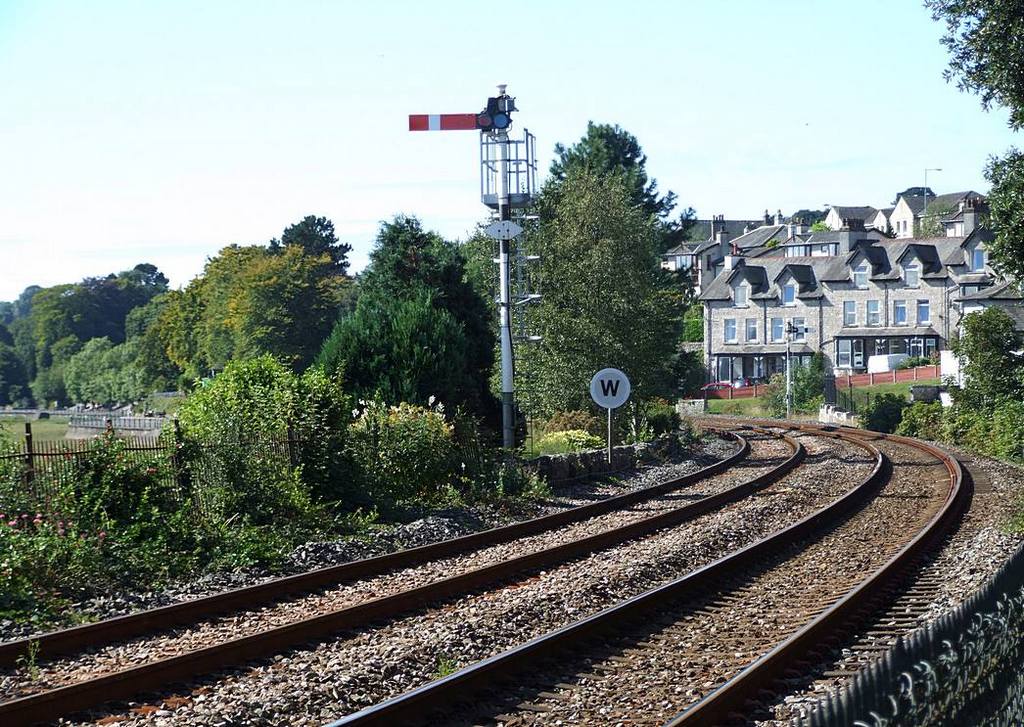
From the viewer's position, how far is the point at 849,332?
7938 cm

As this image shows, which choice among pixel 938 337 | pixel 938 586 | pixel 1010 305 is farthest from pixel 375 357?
pixel 938 337

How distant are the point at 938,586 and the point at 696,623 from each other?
355cm

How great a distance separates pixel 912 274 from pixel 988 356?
42.9 m

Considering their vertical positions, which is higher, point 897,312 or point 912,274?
point 912,274

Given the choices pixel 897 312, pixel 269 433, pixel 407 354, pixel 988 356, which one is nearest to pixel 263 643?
pixel 269 433

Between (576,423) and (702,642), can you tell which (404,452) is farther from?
(576,423)

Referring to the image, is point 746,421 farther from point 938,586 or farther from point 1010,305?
point 938,586

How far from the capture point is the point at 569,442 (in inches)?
1191

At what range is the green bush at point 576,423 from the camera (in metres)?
33.8

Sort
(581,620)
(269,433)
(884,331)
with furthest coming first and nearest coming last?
1. (884,331)
2. (269,433)
3. (581,620)

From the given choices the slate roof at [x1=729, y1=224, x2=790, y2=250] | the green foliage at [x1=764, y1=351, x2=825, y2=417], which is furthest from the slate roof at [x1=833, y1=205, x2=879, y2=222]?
the green foliage at [x1=764, y1=351, x2=825, y2=417]

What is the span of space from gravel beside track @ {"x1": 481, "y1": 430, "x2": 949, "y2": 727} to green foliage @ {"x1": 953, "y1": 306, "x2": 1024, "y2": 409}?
62.6 ft

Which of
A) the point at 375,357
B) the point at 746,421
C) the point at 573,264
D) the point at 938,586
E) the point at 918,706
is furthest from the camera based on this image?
the point at 746,421

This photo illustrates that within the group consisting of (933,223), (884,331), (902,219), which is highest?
(902,219)
